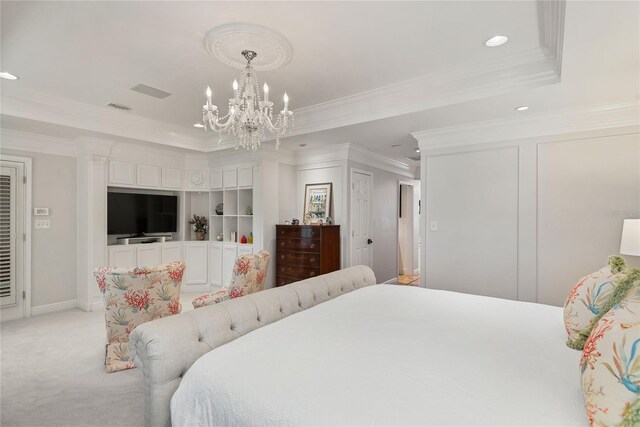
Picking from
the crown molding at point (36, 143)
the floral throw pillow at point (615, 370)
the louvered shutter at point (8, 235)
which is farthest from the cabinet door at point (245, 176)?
the floral throw pillow at point (615, 370)

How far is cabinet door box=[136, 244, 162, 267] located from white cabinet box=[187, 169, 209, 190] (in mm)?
1252

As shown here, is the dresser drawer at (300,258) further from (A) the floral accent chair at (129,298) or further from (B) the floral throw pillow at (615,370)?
(B) the floral throw pillow at (615,370)

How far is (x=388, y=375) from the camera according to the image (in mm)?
1246

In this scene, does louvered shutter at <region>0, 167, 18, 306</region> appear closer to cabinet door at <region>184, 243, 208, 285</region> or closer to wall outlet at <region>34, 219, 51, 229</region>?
wall outlet at <region>34, 219, 51, 229</region>

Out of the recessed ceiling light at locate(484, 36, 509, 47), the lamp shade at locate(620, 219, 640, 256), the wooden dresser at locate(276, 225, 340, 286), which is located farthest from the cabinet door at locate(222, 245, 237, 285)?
the lamp shade at locate(620, 219, 640, 256)

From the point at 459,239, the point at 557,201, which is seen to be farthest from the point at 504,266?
the point at 557,201

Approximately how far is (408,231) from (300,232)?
3335 millimetres

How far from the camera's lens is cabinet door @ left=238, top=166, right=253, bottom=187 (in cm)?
532

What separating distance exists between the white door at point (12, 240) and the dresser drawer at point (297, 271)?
11.3 ft

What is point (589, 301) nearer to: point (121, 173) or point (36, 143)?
point (121, 173)

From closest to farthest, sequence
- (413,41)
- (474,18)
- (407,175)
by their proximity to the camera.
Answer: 1. (474,18)
2. (413,41)
3. (407,175)

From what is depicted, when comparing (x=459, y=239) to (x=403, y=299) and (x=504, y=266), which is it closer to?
(x=504, y=266)

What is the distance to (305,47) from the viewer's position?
2609 millimetres

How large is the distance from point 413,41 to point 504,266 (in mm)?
2691
